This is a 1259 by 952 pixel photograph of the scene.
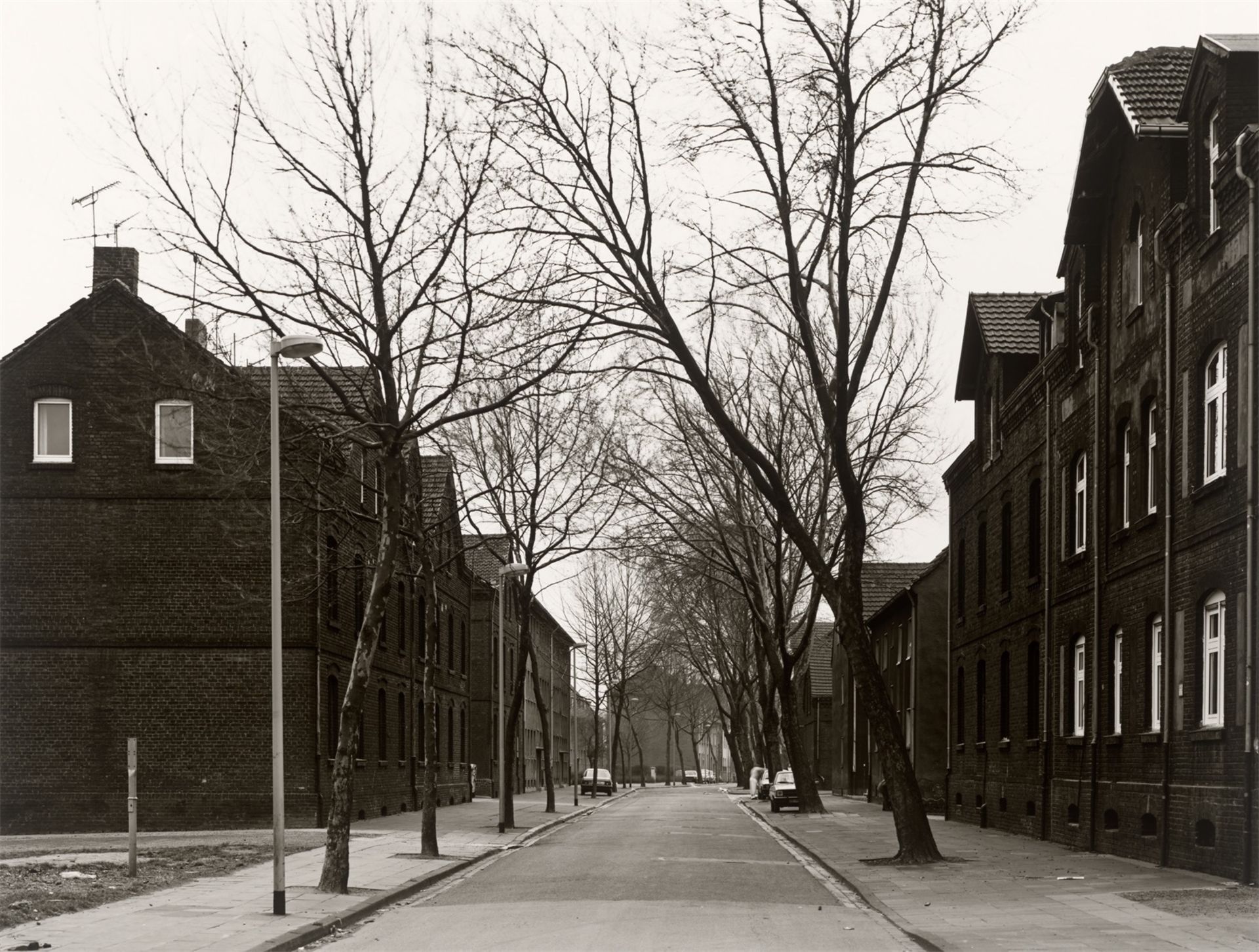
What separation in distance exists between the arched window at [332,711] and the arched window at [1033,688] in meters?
14.4

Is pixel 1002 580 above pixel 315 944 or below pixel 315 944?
above

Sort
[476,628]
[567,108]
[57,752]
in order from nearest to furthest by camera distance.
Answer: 1. [567,108]
2. [57,752]
3. [476,628]

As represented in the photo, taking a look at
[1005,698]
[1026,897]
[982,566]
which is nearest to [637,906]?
[1026,897]

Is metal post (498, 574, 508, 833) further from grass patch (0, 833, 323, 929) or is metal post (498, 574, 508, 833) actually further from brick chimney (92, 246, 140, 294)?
brick chimney (92, 246, 140, 294)

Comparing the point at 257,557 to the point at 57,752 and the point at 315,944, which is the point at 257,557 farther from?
the point at 315,944

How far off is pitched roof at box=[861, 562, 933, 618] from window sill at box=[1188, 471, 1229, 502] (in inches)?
1466

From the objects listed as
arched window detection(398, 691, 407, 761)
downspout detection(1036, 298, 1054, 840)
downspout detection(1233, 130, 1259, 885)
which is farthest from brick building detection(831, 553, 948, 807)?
downspout detection(1233, 130, 1259, 885)

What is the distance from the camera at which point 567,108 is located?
2114cm

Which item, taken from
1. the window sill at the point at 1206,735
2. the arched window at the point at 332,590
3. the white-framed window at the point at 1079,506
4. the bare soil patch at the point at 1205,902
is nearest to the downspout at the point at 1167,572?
Result: the window sill at the point at 1206,735

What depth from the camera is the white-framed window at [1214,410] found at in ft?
58.9

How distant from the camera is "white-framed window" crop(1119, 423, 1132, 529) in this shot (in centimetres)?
2242

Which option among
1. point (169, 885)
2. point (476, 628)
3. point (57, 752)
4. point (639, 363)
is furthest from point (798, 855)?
point (476, 628)

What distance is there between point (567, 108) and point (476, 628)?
4710cm

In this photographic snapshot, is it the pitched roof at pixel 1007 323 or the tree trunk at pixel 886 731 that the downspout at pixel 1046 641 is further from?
the tree trunk at pixel 886 731
